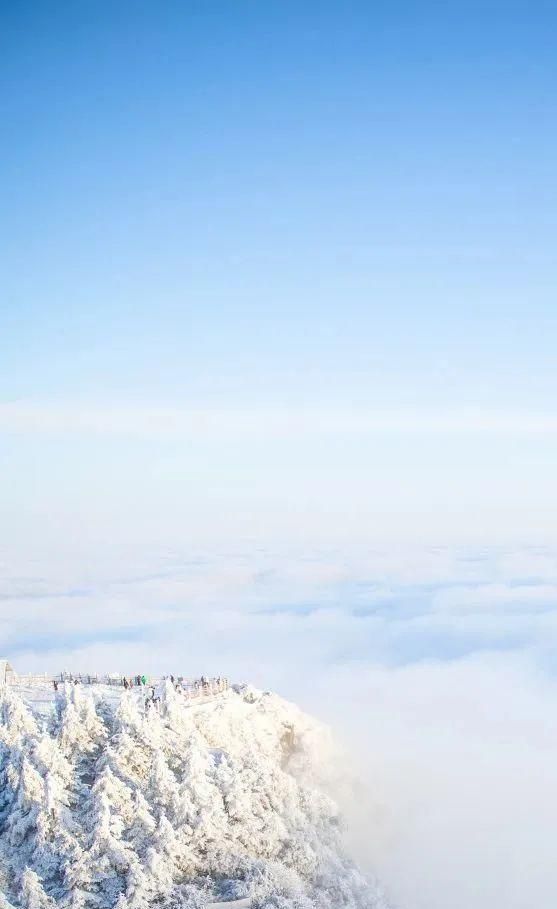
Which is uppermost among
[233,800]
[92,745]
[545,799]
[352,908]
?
[92,745]

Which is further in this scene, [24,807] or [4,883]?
[24,807]

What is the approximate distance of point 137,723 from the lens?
39281 millimetres

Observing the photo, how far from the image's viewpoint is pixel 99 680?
51250 millimetres

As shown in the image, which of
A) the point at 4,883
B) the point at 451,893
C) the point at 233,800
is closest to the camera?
the point at 4,883

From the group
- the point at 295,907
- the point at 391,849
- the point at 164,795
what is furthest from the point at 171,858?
the point at 391,849

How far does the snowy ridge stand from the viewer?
33625 millimetres

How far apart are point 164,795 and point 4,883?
24.5ft

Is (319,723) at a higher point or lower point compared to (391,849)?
higher

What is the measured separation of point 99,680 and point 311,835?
17650mm

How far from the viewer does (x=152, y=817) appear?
119 ft

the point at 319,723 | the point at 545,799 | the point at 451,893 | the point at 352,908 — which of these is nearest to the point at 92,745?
the point at 352,908

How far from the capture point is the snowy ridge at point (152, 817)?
110ft

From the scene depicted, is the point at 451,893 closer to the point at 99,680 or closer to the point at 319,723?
the point at 319,723

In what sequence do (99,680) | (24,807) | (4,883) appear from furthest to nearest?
(99,680) → (24,807) → (4,883)
